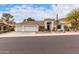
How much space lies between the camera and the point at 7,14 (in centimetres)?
399

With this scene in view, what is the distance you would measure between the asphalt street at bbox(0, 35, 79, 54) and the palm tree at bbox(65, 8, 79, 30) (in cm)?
13

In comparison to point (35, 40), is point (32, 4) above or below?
above

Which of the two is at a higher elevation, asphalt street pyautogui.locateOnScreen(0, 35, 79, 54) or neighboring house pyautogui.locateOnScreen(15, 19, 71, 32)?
neighboring house pyautogui.locateOnScreen(15, 19, 71, 32)

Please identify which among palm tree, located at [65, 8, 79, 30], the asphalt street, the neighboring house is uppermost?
palm tree, located at [65, 8, 79, 30]

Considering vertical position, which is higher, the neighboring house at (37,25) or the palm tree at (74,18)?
the palm tree at (74,18)

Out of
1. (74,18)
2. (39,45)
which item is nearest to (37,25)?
(39,45)

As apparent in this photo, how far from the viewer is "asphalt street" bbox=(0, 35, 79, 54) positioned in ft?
13.0

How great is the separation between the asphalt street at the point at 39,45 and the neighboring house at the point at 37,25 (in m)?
0.12

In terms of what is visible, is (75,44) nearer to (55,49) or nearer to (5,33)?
(55,49)

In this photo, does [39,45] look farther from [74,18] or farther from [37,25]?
[74,18]

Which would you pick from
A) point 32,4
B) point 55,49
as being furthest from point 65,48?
point 32,4

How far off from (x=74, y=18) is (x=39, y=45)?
52cm

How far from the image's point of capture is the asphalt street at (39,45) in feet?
13.0
